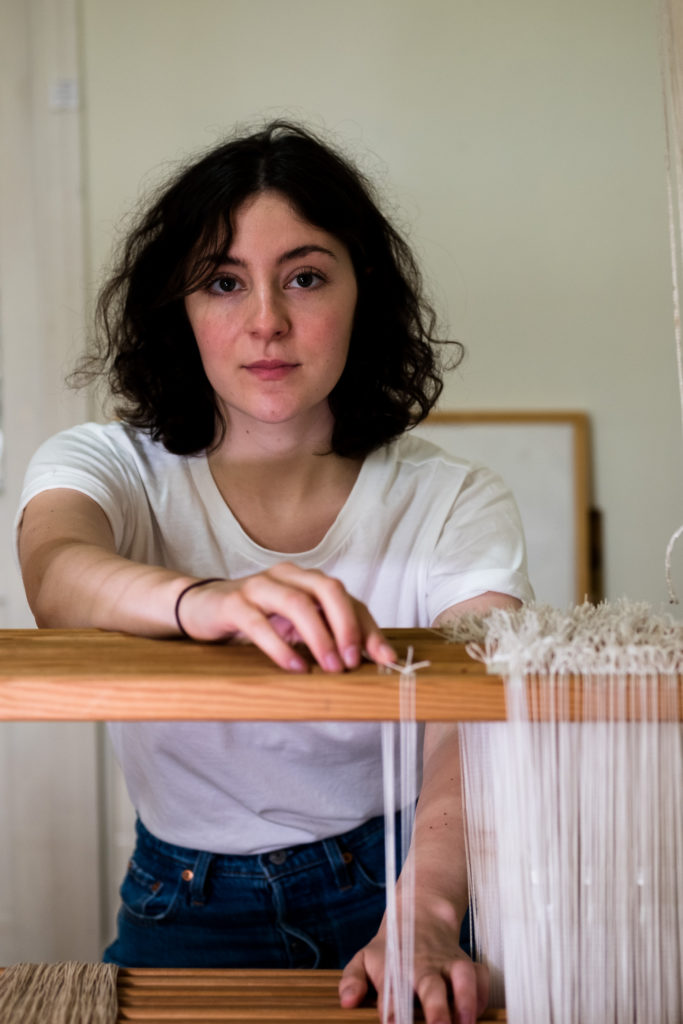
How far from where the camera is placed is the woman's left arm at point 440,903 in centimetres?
76

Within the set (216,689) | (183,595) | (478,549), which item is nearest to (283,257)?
(478,549)

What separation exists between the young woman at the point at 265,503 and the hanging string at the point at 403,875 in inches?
9.3

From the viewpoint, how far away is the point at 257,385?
1.13m

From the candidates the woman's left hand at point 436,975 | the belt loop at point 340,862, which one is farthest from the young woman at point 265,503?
the woman's left hand at point 436,975

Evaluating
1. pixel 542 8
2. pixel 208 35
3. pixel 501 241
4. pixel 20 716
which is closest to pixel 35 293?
pixel 208 35

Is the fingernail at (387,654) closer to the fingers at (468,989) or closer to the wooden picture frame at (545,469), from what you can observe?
the fingers at (468,989)

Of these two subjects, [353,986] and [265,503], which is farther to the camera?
[265,503]

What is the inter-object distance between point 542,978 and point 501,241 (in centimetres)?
211

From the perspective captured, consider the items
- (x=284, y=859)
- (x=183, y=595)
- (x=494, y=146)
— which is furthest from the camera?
(x=494, y=146)

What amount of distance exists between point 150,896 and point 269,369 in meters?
0.64

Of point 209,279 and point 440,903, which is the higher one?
point 209,279

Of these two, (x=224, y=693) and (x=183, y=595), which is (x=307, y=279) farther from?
(x=224, y=693)

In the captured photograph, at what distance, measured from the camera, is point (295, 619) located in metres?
0.65

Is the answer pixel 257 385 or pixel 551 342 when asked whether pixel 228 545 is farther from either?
pixel 551 342
